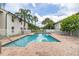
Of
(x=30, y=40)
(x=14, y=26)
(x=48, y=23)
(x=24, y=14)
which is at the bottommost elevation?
(x=30, y=40)

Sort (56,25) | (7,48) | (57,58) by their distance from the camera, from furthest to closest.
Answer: (56,25)
(7,48)
(57,58)

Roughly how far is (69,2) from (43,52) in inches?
66.1

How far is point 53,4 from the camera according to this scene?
5477mm

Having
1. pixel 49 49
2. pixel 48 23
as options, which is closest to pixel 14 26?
pixel 48 23

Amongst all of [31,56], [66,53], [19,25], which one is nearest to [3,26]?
[19,25]

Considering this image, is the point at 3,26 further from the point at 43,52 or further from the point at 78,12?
the point at 78,12

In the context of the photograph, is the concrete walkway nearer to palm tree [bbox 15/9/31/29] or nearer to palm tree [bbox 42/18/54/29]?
palm tree [bbox 42/18/54/29]

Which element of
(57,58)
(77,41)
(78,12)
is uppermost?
(78,12)

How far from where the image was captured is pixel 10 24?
592 cm

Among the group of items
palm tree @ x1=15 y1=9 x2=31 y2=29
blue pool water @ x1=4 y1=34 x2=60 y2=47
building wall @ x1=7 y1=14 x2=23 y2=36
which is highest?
palm tree @ x1=15 y1=9 x2=31 y2=29

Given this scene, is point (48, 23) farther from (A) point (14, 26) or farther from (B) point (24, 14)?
(A) point (14, 26)

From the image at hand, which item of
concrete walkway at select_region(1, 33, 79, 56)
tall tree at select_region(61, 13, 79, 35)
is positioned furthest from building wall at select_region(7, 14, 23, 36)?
tall tree at select_region(61, 13, 79, 35)

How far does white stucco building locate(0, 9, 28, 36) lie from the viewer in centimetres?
565

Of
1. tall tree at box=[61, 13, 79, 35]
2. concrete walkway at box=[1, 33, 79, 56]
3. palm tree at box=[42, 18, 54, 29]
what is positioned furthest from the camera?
palm tree at box=[42, 18, 54, 29]
